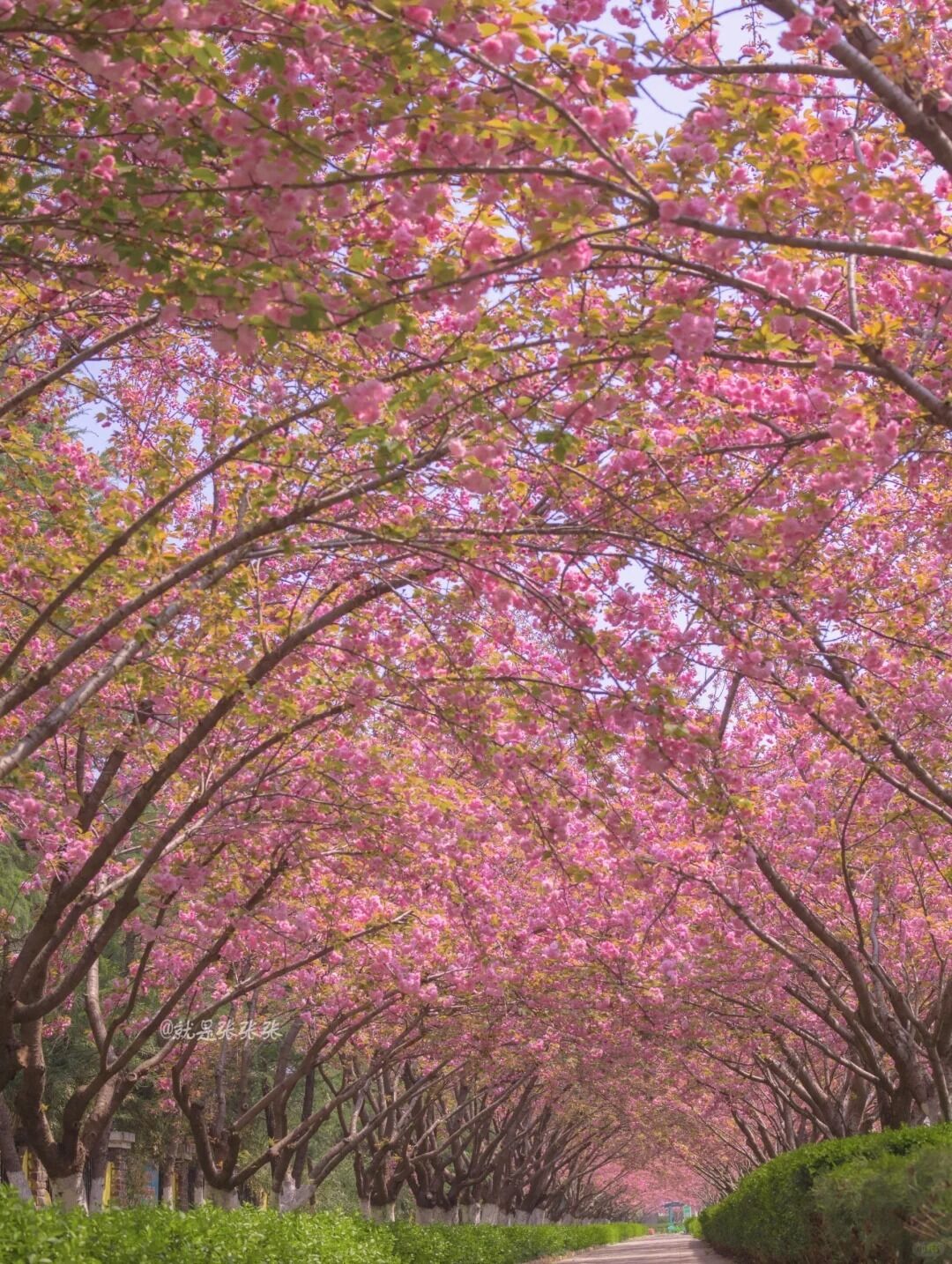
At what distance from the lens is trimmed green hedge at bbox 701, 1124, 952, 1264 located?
7.62 meters

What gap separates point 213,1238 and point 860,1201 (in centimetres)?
572

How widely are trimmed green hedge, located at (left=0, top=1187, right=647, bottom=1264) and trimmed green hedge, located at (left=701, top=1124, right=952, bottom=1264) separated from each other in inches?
205

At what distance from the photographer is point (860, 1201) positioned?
34.4 ft

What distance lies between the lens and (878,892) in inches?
577

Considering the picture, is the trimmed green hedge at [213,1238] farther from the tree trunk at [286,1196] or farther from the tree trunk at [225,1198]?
the tree trunk at [286,1196]

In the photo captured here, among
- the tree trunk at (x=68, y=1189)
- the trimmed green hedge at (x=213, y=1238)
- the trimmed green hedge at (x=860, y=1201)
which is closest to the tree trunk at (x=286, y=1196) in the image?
the trimmed green hedge at (x=213, y=1238)

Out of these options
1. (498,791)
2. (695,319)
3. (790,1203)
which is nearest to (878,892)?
(790,1203)

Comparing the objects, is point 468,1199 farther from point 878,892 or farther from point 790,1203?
point 878,892

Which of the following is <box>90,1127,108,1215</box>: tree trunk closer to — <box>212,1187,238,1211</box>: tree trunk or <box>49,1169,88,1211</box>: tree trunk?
<box>49,1169,88,1211</box>: tree trunk

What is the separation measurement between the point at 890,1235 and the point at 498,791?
4.52 meters

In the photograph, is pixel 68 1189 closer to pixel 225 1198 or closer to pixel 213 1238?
pixel 213 1238

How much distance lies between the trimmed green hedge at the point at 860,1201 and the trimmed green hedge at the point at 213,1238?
5.21 meters

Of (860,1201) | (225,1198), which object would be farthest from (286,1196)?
(860,1201)

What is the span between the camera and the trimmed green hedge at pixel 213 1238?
8461 millimetres
